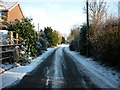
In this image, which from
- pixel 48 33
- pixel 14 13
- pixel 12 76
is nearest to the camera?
pixel 12 76

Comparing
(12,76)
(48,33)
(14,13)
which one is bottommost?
(12,76)

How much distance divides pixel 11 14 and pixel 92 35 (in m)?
21.0

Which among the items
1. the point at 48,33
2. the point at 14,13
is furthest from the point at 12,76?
the point at 48,33

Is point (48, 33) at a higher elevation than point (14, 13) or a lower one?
lower

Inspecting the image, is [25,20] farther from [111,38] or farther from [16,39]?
[111,38]

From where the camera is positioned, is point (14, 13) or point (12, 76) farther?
point (14, 13)

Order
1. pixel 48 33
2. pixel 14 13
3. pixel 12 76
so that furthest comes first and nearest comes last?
pixel 48 33 → pixel 14 13 → pixel 12 76

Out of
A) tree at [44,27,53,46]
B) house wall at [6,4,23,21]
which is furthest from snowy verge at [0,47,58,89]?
tree at [44,27,53,46]

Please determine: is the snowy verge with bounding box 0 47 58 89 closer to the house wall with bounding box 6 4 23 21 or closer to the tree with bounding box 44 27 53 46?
the house wall with bounding box 6 4 23 21

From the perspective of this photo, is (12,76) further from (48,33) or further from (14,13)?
(48,33)

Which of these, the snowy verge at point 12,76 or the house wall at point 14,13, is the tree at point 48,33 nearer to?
the house wall at point 14,13

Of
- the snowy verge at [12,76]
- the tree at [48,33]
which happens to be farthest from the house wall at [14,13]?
the snowy verge at [12,76]

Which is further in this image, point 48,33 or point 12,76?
point 48,33

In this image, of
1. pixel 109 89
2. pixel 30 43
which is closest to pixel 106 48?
pixel 109 89
